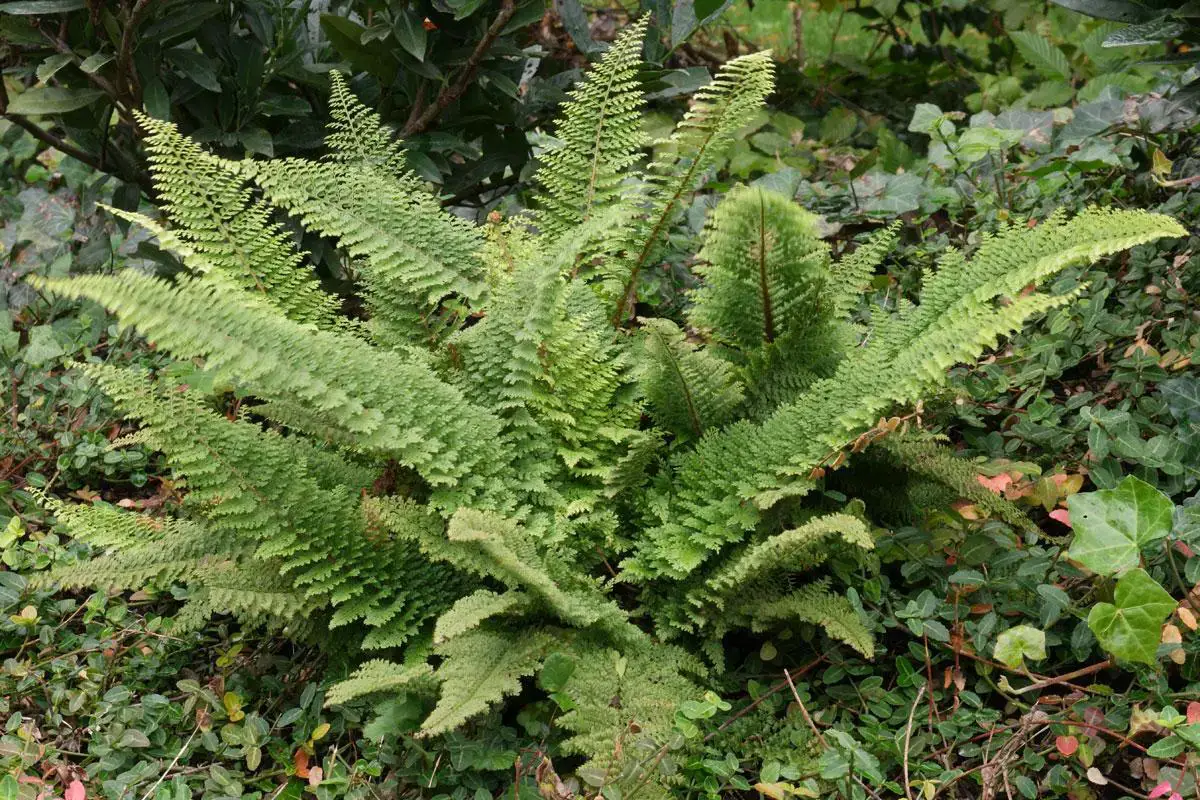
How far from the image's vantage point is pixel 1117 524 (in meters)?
1.81

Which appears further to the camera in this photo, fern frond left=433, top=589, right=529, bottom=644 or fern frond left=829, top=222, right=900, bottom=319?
fern frond left=829, top=222, right=900, bottom=319

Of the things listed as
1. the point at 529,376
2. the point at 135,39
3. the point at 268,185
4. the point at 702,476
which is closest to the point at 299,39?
the point at 135,39

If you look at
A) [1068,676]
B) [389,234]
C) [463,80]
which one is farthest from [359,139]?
[1068,676]

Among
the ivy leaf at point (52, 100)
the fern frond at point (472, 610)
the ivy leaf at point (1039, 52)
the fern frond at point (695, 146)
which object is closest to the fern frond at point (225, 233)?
the ivy leaf at point (52, 100)

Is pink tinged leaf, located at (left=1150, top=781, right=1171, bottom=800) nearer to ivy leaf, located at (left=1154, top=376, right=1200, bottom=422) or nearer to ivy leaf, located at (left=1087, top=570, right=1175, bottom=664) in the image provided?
ivy leaf, located at (left=1087, top=570, right=1175, bottom=664)

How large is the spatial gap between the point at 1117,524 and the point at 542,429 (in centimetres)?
108

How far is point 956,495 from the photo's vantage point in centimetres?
219

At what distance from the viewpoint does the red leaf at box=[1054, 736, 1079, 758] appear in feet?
5.90

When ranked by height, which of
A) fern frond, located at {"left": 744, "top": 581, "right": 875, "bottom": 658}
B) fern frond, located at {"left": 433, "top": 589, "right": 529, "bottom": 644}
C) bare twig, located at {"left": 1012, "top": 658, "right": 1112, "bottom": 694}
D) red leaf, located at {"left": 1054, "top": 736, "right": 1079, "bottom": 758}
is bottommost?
red leaf, located at {"left": 1054, "top": 736, "right": 1079, "bottom": 758}

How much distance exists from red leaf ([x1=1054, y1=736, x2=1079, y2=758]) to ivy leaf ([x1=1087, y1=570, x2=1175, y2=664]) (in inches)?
6.5

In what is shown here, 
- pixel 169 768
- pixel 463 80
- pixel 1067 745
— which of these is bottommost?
pixel 169 768

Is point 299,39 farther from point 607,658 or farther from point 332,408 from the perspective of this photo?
point 607,658

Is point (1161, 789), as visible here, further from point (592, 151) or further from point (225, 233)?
point (225, 233)

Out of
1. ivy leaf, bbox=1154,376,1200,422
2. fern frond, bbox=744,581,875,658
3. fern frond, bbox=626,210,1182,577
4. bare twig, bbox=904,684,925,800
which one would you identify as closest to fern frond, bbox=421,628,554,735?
fern frond, bbox=626,210,1182,577
